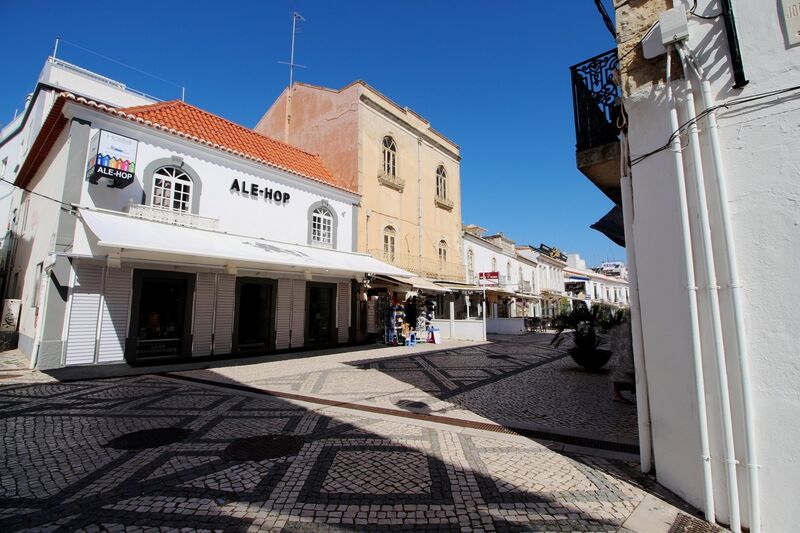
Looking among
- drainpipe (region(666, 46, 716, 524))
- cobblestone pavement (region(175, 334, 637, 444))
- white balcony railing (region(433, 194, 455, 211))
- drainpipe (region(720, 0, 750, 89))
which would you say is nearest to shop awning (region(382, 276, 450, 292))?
cobblestone pavement (region(175, 334, 637, 444))

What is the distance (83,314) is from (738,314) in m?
11.4

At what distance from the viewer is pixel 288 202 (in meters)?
13.2

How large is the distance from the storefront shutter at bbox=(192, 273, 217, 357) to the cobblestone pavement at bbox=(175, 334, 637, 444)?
6.78ft

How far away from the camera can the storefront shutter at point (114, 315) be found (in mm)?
8922

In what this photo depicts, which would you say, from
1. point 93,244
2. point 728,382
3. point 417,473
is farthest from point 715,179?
point 93,244

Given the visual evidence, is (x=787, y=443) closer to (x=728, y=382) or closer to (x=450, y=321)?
(x=728, y=382)

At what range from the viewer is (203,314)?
1068 cm

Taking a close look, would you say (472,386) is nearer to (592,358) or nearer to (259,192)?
(592,358)

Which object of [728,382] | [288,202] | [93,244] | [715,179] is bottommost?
[728,382]

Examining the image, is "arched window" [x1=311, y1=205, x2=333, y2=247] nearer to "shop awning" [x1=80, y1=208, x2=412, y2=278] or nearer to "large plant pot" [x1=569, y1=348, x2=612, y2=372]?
"shop awning" [x1=80, y1=208, x2=412, y2=278]

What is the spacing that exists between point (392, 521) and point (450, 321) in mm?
14744

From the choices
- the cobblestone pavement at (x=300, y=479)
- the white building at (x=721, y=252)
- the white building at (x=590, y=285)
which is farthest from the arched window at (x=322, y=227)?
the white building at (x=590, y=285)

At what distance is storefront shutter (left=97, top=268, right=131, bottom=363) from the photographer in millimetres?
8922

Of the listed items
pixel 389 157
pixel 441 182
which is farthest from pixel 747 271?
pixel 441 182
